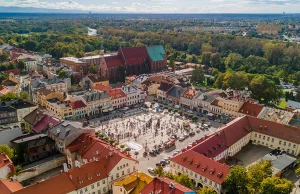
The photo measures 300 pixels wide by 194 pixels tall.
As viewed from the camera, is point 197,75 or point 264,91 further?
point 197,75

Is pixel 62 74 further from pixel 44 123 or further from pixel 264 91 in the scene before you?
pixel 264 91

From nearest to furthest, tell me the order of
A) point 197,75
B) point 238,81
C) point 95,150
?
1. point 95,150
2. point 238,81
3. point 197,75

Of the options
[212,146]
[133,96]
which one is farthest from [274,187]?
[133,96]

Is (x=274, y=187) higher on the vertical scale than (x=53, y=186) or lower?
lower

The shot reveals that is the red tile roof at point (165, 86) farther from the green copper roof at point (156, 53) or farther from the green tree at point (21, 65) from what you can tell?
the green tree at point (21, 65)

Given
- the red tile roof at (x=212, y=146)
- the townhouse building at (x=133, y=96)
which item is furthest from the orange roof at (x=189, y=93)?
the red tile roof at (x=212, y=146)

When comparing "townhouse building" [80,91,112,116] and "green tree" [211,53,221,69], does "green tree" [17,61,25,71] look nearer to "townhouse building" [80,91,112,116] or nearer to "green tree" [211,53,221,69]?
"townhouse building" [80,91,112,116]

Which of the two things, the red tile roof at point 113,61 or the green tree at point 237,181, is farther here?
the red tile roof at point 113,61

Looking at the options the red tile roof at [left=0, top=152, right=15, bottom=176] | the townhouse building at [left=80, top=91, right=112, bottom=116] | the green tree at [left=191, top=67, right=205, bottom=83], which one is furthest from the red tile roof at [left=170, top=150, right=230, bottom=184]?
the green tree at [left=191, top=67, right=205, bottom=83]
